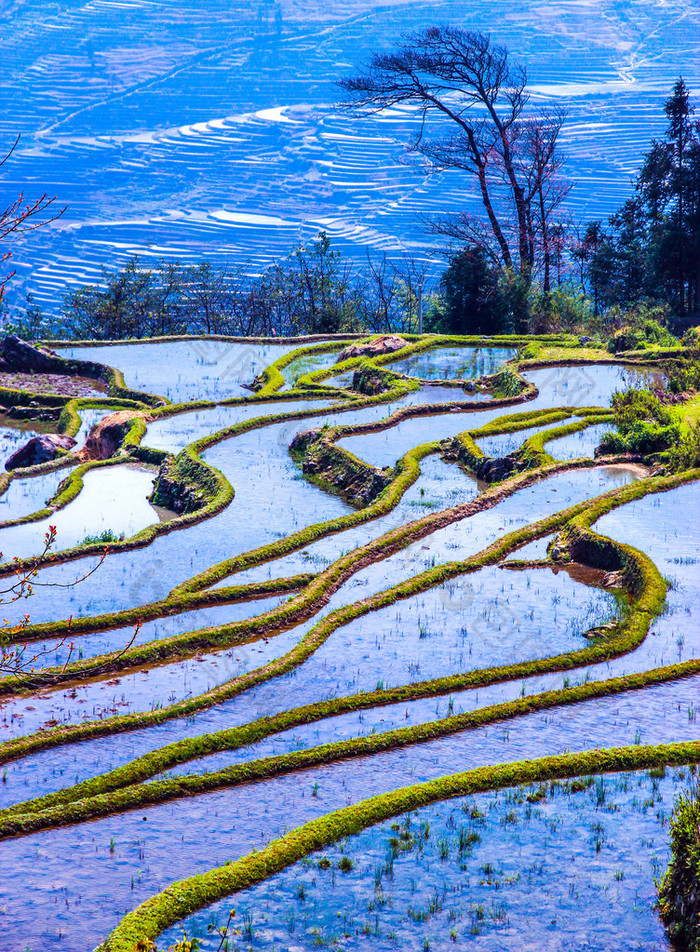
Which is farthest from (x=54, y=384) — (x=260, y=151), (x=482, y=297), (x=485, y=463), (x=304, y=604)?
(x=260, y=151)

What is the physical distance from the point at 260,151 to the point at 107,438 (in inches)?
6002

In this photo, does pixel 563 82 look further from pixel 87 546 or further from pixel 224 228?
pixel 87 546

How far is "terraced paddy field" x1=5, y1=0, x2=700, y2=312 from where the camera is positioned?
413 ft

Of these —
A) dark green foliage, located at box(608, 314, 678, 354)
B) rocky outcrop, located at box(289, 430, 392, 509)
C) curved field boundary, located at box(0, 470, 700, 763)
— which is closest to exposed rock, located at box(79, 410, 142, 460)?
rocky outcrop, located at box(289, 430, 392, 509)

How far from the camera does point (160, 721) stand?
37.7 ft

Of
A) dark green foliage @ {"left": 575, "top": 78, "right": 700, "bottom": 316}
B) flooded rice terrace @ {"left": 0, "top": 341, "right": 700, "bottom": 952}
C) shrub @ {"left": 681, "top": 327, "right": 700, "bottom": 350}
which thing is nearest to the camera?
flooded rice terrace @ {"left": 0, "top": 341, "right": 700, "bottom": 952}

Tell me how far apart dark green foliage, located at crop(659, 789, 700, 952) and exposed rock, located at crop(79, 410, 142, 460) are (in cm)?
2018

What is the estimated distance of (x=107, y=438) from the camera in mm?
26156

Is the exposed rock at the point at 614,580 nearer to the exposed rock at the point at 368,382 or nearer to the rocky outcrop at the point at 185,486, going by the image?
the rocky outcrop at the point at 185,486

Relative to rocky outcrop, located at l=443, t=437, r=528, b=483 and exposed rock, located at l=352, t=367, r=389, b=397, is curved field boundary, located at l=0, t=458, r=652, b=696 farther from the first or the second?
exposed rock, located at l=352, t=367, r=389, b=397

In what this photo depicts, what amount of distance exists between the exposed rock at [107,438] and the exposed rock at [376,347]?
934cm

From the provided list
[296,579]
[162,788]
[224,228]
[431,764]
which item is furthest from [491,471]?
[224,228]

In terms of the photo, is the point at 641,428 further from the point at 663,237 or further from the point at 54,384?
the point at 663,237

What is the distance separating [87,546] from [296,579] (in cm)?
428
